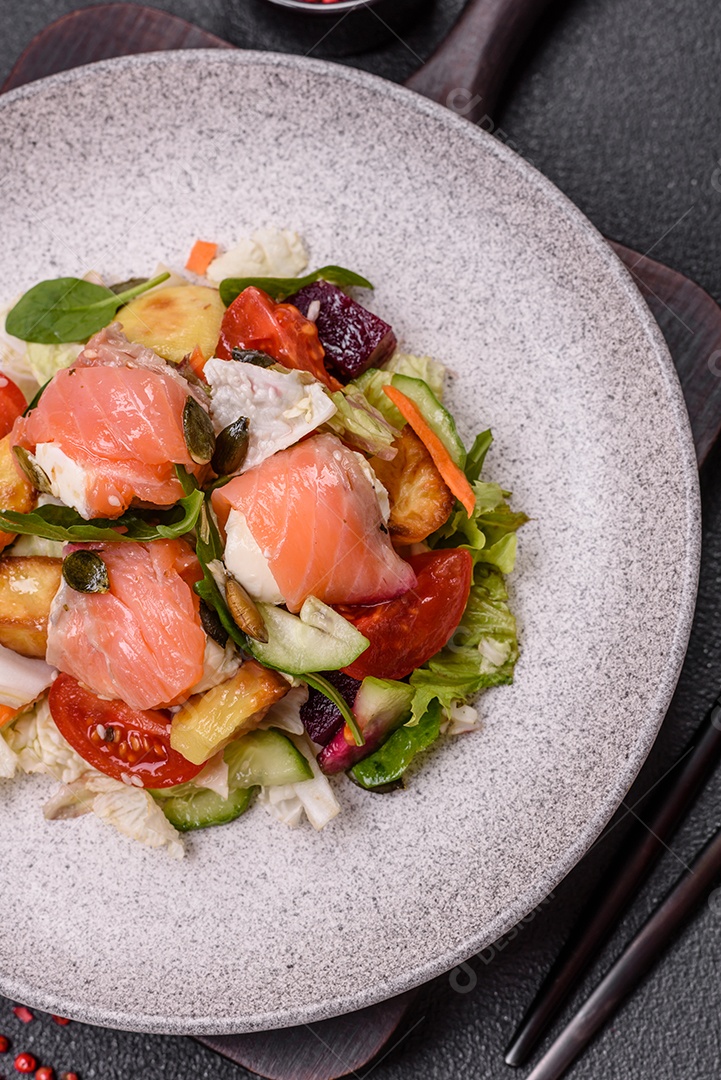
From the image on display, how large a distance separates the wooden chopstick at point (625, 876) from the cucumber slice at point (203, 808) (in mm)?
1089

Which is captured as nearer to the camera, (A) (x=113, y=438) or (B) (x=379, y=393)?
(A) (x=113, y=438)

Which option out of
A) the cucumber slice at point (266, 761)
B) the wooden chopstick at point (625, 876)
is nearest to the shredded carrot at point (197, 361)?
the cucumber slice at point (266, 761)

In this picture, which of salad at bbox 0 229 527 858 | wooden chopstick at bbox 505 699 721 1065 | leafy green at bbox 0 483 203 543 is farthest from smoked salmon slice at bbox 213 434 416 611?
wooden chopstick at bbox 505 699 721 1065

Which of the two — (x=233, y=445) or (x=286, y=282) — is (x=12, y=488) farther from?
(x=286, y=282)

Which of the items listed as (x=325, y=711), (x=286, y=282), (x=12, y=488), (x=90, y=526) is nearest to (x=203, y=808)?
(x=325, y=711)

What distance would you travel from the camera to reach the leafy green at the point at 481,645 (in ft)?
8.70

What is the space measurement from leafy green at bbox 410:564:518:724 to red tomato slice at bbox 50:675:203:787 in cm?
69

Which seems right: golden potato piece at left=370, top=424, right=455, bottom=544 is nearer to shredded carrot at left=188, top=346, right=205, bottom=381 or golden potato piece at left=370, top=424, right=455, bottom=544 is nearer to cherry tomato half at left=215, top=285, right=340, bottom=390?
cherry tomato half at left=215, top=285, right=340, bottom=390

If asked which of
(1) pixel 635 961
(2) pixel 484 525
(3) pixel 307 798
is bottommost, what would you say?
(1) pixel 635 961

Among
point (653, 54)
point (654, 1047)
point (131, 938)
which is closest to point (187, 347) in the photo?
point (131, 938)

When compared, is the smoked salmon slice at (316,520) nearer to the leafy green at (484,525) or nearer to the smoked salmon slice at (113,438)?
the smoked salmon slice at (113,438)

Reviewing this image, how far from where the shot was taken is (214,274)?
9.62 feet

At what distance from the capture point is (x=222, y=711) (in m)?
2.45

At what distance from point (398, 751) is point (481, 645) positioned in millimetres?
365
